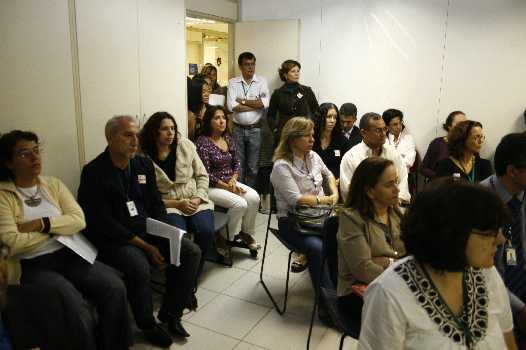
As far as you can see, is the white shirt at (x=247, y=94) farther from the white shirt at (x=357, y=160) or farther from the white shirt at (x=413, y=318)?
the white shirt at (x=413, y=318)

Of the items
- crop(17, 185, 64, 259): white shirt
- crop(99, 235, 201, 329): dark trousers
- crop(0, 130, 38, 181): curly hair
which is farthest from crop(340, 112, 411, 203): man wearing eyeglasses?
crop(0, 130, 38, 181): curly hair

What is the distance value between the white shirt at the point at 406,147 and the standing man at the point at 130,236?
9.36 feet

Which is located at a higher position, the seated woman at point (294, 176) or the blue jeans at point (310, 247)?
the seated woman at point (294, 176)

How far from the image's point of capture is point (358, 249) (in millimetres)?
1834

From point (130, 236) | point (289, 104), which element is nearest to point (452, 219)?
point (130, 236)

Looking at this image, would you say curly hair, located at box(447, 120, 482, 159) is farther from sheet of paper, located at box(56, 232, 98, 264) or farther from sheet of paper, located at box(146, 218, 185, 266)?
sheet of paper, located at box(56, 232, 98, 264)

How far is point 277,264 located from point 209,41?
7109 millimetres

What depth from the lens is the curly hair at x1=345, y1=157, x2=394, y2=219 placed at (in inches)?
75.4

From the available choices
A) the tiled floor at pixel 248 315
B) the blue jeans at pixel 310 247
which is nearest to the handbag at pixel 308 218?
the blue jeans at pixel 310 247

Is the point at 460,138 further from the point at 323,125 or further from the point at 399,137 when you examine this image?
the point at 399,137

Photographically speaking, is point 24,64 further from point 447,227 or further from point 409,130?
point 409,130

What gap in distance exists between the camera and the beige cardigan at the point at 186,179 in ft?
10.3

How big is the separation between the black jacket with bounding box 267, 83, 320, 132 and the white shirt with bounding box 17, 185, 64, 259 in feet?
10.2

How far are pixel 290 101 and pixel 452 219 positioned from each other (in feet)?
13.2
